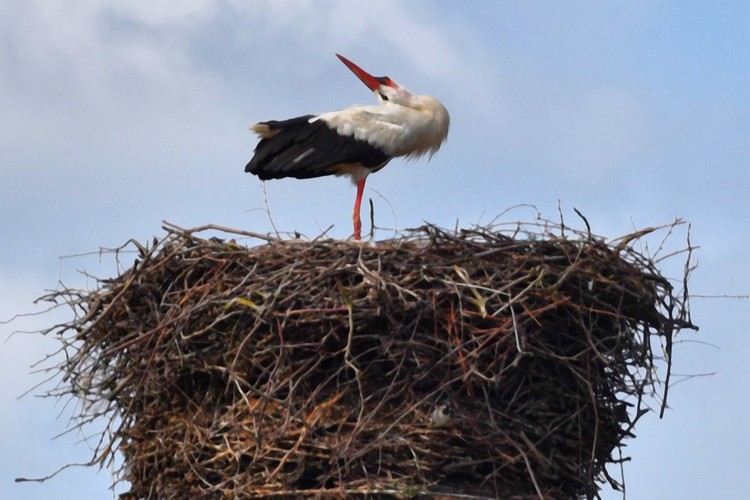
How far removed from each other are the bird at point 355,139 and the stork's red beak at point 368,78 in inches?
2.2

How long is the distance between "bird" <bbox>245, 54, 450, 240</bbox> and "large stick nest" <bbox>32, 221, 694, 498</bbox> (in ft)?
4.29

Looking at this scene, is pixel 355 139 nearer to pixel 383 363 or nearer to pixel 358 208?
pixel 358 208

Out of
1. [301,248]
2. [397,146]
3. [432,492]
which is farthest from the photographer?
[397,146]

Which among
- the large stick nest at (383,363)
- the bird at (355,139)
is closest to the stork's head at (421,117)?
the bird at (355,139)

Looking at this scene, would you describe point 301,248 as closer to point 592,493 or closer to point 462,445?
point 462,445

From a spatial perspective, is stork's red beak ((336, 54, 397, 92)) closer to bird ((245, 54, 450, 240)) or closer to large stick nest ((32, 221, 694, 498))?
bird ((245, 54, 450, 240))

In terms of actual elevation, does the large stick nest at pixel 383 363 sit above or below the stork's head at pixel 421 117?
below

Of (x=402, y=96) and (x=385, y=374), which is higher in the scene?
(x=402, y=96)

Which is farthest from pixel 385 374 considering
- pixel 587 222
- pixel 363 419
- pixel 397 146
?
pixel 397 146

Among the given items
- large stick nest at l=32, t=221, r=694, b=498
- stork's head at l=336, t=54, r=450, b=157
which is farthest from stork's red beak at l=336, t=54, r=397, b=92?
large stick nest at l=32, t=221, r=694, b=498

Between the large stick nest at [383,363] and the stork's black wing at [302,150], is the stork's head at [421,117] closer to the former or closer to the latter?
the stork's black wing at [302,150]

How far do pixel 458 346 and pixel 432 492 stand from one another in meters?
0.66

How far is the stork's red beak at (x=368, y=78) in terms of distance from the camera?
9.36m

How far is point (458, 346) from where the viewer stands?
692 cm
